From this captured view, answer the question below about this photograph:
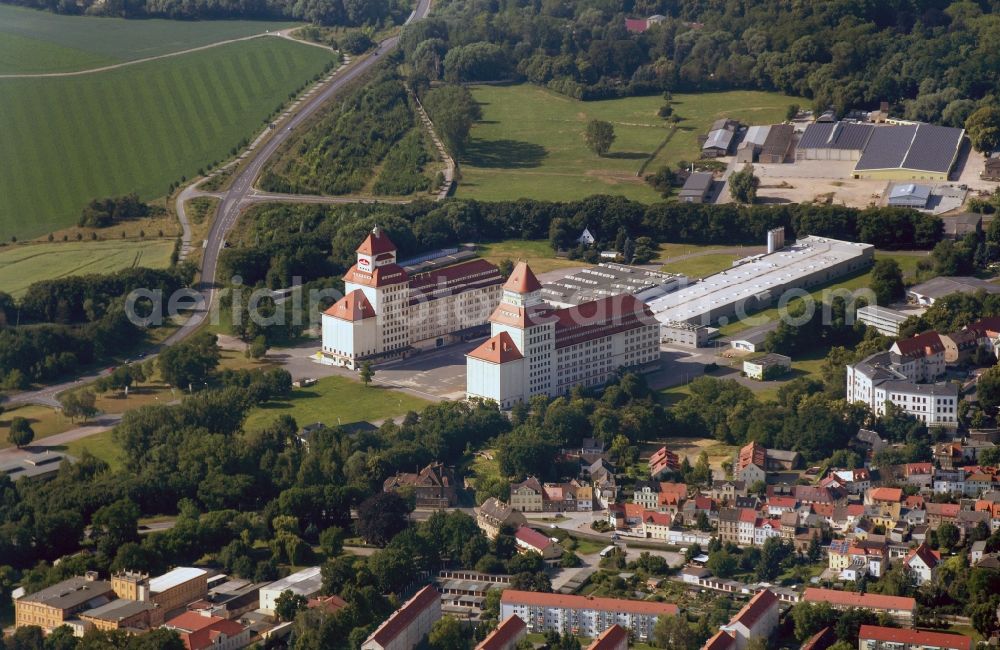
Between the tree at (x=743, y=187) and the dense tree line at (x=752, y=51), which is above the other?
the dense tree line at (x=752, y=51)

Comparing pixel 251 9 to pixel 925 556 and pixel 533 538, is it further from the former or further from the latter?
pixel 925 556

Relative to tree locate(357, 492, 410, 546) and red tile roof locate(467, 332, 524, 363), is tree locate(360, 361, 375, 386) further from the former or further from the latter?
Result: tree locate(357, 492, 410, 546)

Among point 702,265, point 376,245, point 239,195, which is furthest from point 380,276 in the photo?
point 239,195

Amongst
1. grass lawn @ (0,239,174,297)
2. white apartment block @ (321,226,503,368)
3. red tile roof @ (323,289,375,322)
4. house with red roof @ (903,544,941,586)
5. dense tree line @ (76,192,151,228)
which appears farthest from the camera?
dense tree line @ (76,192,151,228)

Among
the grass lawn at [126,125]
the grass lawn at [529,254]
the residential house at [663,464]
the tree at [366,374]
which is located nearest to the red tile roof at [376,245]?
the tree at [366,374]

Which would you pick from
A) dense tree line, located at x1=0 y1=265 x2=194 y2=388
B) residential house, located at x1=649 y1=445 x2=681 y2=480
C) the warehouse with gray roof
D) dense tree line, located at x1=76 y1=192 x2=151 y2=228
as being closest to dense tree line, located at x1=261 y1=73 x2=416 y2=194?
dense tree line, located at x1=76 y1=192 x2=151 y2=228

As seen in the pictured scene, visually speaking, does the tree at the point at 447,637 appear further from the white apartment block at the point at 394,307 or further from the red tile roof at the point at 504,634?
the white apartment block at the point at 394,307
